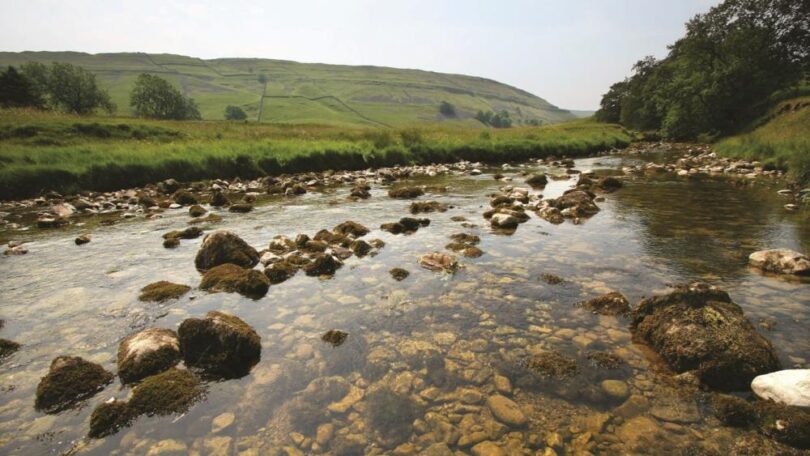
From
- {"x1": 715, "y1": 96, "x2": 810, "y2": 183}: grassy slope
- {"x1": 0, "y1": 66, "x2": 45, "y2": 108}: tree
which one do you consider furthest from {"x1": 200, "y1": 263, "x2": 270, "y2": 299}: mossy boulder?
{"x1": 0, "y1": 66, "x2": 45, "y2": 108}: tree

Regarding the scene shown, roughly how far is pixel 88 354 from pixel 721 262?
1360cm

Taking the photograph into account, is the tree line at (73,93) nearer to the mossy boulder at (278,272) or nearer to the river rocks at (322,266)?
the mossy boulder at (278,272)

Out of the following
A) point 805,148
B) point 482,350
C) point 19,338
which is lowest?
point 19,338

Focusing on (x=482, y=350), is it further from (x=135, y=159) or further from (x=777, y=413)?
(x=135, y=159)

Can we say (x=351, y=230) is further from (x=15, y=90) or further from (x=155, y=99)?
(x=155, y=99)

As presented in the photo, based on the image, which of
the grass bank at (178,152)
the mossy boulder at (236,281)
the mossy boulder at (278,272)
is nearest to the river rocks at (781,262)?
the mossy boulder at (278,272)

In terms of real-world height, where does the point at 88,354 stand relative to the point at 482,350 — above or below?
below

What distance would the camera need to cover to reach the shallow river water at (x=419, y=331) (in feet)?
15.4

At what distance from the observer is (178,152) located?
91.7ft

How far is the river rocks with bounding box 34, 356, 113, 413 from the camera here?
17.3 feet

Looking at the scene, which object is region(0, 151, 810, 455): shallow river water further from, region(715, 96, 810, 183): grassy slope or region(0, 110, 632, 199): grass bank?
region(0, 110, 632, 199): grass bank

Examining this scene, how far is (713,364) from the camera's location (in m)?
5.39

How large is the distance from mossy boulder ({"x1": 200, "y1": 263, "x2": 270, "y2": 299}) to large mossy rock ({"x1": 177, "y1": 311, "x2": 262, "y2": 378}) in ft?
7.49

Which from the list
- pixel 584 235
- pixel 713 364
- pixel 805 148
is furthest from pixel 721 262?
pixel 805 148
